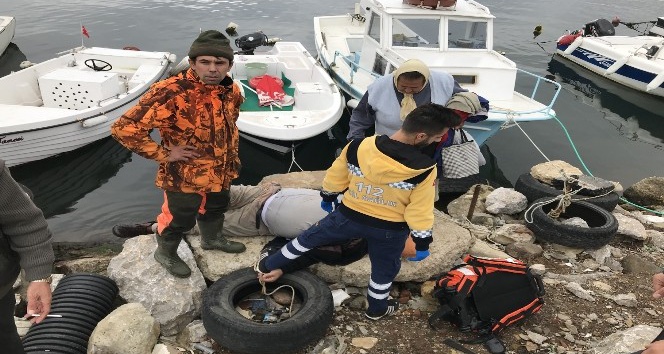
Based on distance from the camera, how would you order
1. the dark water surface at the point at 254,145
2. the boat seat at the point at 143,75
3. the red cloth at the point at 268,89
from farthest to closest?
1. the boat seat at the point at 143,75
2. the red cloth at the point at 268,89
3. the dark water surface at the point at 254,145

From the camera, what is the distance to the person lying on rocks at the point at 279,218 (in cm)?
450

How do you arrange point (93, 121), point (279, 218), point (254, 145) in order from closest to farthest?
point (279, 218) → point (93, 121) → point (254, 145)

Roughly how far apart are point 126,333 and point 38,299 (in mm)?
1321

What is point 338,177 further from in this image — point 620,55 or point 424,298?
point 620,55

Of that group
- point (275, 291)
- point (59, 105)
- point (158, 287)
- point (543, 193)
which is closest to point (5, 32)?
point (59, 105)

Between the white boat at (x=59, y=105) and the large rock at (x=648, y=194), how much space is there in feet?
32.0

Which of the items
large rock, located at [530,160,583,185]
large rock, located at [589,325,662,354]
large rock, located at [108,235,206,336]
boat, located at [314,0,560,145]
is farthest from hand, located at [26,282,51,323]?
boat, located at [314,0,560,145]

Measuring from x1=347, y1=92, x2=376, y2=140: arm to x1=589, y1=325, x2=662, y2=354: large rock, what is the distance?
293 cm

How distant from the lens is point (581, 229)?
5.28m

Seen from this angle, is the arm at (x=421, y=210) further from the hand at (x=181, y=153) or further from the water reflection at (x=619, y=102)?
the water reflection at (x=619, y=102)

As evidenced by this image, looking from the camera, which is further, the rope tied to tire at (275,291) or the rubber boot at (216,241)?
the rubber boot at (216,241)

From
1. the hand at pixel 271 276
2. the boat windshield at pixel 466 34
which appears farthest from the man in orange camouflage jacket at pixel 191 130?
the boat windshield at pixel 466 34

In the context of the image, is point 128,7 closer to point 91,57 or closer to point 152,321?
point 91,57

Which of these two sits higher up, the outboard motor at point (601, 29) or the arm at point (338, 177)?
the arm at point (338, 177)
